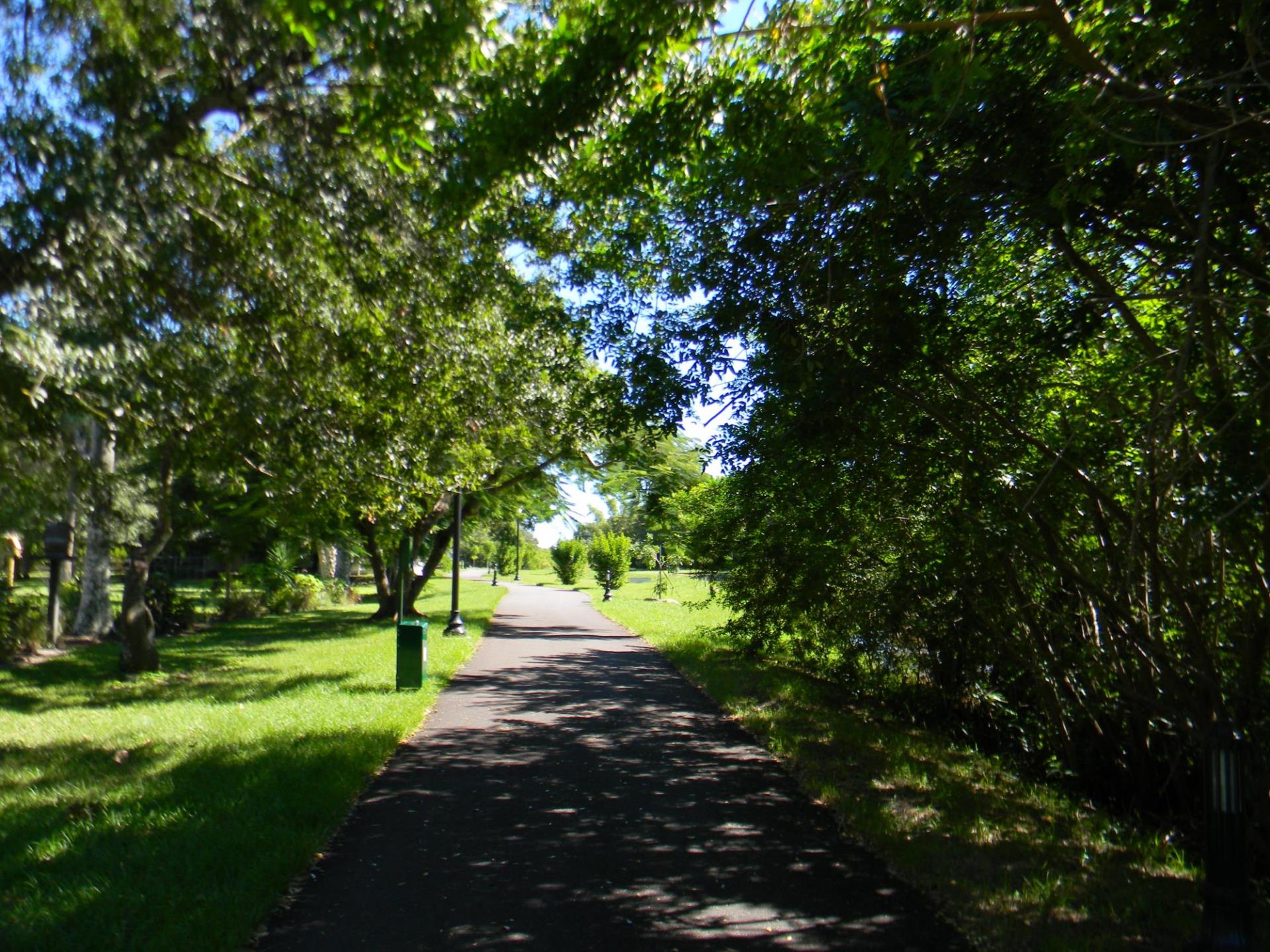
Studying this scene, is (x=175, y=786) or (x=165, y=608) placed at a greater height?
(x=165, y=608)

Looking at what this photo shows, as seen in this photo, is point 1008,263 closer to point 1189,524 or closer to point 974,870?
A: point 1189,524

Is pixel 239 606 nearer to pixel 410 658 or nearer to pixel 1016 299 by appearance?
pixel 410 658

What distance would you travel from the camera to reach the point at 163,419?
8625 millimetres

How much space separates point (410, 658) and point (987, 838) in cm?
800

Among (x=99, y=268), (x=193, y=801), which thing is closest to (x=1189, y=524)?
(x=193, y=801)

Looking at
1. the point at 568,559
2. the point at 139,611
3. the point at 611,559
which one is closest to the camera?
the point at 139,611

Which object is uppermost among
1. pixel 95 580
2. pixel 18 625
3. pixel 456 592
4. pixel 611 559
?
pixel 611 559

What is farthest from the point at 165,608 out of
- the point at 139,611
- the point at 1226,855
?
the point at 1226,855

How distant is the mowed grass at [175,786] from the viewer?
4.77 meters

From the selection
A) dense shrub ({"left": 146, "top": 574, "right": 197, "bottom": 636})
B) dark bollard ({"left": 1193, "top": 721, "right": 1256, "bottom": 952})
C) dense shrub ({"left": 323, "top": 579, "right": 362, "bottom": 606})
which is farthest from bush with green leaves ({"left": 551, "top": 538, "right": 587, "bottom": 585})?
dark bollard ({"left": 1193, "top": 721, "right": 1256, "bottom": 952})

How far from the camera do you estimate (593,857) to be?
584 cm

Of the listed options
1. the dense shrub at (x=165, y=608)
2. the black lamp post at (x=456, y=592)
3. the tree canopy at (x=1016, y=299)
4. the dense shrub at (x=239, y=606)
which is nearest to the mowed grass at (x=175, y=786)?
the tree canopy at (x=1016, y=299)

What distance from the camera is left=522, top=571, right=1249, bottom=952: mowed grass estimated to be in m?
4.86

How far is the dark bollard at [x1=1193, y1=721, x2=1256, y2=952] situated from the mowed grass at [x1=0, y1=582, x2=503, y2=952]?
171 inches
